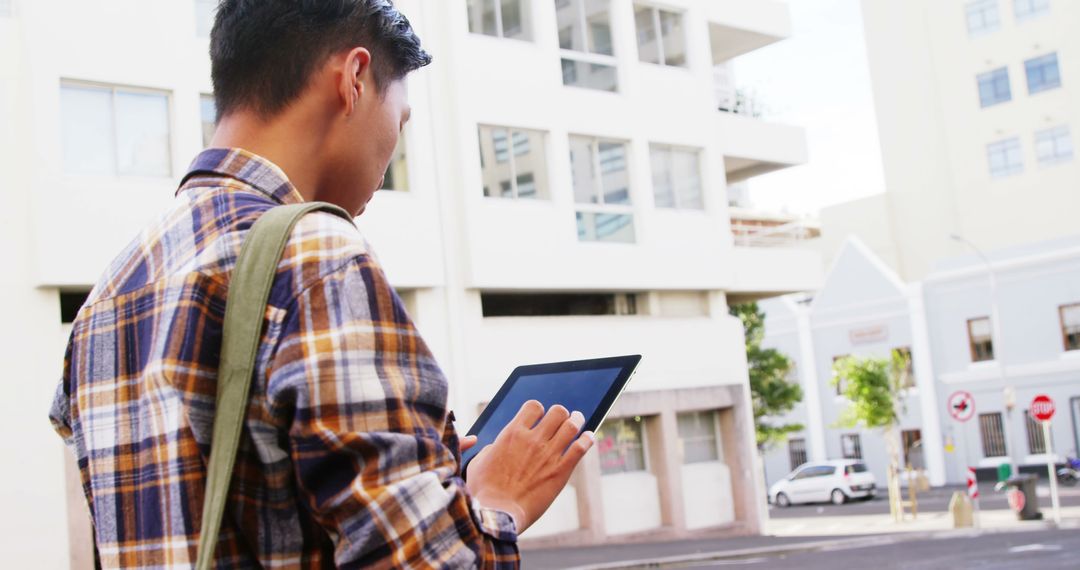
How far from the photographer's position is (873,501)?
39.1 metres

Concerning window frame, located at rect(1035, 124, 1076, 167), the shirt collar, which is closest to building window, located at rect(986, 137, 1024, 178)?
window frame, located at rect(1035, 124, 1076, 167)

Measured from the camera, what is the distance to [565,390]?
74.9 inches

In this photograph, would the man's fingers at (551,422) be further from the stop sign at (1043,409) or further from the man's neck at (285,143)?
the stop sign at (1043,409)

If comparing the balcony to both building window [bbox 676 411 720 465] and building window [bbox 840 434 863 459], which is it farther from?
building window [bbox 840 434 863 459]

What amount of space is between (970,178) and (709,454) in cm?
2617

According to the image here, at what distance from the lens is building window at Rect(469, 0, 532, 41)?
2186 centimetres

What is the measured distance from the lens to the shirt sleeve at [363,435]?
1.19m

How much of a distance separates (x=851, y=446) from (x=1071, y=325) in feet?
33.3

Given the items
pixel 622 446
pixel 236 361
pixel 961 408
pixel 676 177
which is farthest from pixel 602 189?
pixel 236 361

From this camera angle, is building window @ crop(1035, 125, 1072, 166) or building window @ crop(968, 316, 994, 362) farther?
building window @ crop(1035, 125, 1072, 166)

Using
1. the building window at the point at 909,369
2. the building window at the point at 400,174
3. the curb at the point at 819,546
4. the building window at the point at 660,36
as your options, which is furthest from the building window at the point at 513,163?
the building window at the point at 909,369

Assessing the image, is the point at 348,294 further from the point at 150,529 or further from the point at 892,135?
the point at 892,135

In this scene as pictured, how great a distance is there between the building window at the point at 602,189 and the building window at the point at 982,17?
26653 mm

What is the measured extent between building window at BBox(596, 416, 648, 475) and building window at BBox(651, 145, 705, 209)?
4.52 m
